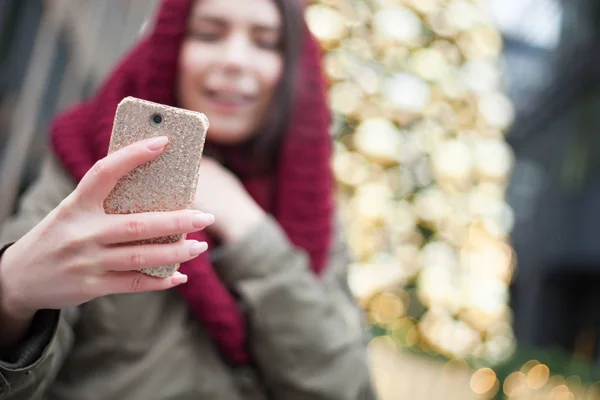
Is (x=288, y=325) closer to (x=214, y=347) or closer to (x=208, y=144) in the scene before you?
(x=214, y=347)

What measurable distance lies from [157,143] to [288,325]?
0.41 meters

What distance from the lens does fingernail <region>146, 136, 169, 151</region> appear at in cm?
31

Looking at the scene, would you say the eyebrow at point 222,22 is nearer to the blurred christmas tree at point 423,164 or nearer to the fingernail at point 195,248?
the fingernail at point 195,248

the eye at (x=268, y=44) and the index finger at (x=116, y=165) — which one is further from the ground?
the eye at (x=268, y=44)

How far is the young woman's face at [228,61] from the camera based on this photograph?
1.85 ft

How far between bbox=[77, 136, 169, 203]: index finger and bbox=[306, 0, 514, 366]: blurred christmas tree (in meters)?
1.94

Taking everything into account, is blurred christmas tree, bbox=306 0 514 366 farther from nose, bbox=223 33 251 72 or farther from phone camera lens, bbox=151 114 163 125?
phone camera lens, bbox=151 114 163 125

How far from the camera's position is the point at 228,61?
0.57 m

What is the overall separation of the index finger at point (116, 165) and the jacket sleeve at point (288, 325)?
0.36 metres

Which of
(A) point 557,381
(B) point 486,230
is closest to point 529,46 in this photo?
(B) point 486,230

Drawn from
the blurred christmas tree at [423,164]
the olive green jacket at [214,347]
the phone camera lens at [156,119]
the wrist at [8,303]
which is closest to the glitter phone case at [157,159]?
the phone camera lens at [156,119]

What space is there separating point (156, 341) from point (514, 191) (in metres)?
6.81

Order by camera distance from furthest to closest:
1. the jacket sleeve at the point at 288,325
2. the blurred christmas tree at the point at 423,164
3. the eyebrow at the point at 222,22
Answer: the blurred christmas tree at the point at 423,164, the jacket sleeve at the point at 288,325, the eyebrow at the point at 222,22

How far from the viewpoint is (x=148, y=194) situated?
0.32 metres
